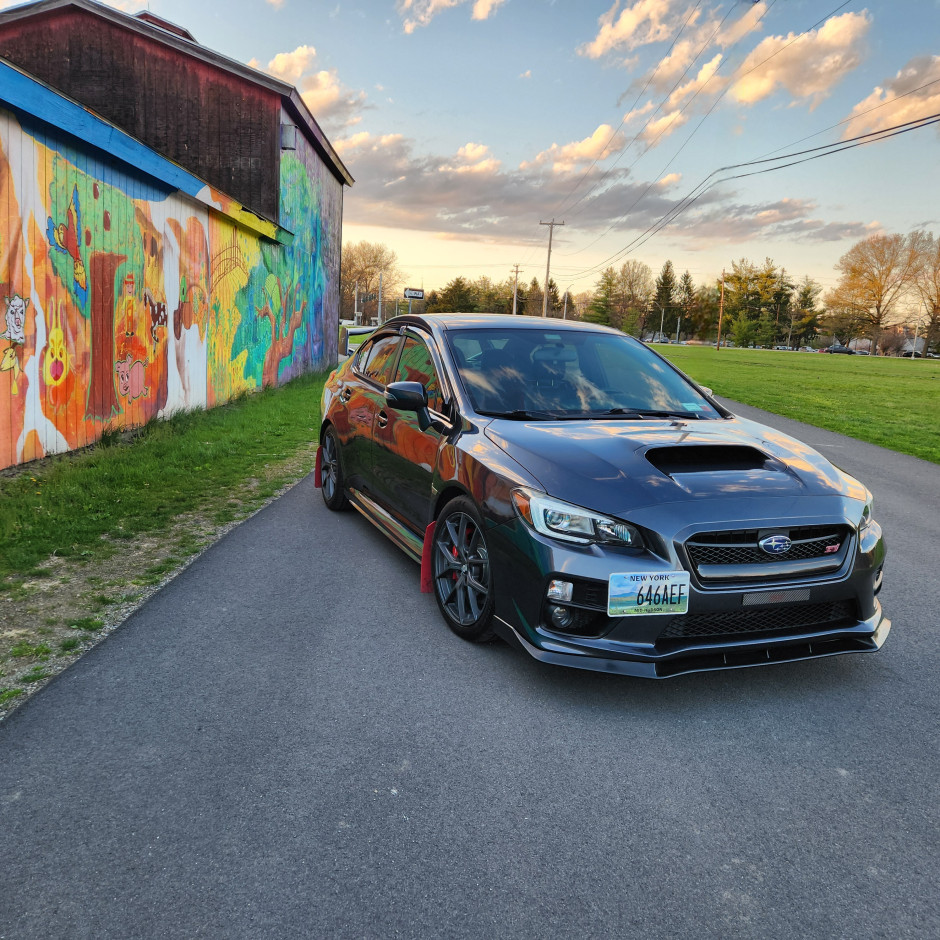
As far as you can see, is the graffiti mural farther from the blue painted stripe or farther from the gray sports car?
the gray sports car

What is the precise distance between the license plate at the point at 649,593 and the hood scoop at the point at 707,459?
0.57m

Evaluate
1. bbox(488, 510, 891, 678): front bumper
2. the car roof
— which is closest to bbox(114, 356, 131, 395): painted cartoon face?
the car roof

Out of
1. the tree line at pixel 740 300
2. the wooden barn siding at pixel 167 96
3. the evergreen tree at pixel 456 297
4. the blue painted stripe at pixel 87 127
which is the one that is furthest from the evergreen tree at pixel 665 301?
the blue painted stripe at pixel 87 127

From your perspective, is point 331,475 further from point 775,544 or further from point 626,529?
point 775,544

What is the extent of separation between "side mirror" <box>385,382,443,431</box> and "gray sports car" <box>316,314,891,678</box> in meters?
0.01

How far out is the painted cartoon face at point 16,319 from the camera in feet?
23.2

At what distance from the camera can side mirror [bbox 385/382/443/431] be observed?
4504mm

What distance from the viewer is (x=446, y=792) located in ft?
8.77

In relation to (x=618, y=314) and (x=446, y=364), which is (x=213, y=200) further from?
(x=618, y=314)

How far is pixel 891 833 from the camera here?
2523 millimetres

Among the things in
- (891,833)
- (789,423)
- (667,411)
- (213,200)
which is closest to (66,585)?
(667,411)

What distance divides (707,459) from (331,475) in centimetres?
382

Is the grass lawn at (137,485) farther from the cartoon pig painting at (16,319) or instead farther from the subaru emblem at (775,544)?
the subaru emblem at (775,544)

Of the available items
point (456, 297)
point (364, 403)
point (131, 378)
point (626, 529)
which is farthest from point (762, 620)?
point (456, 297)
